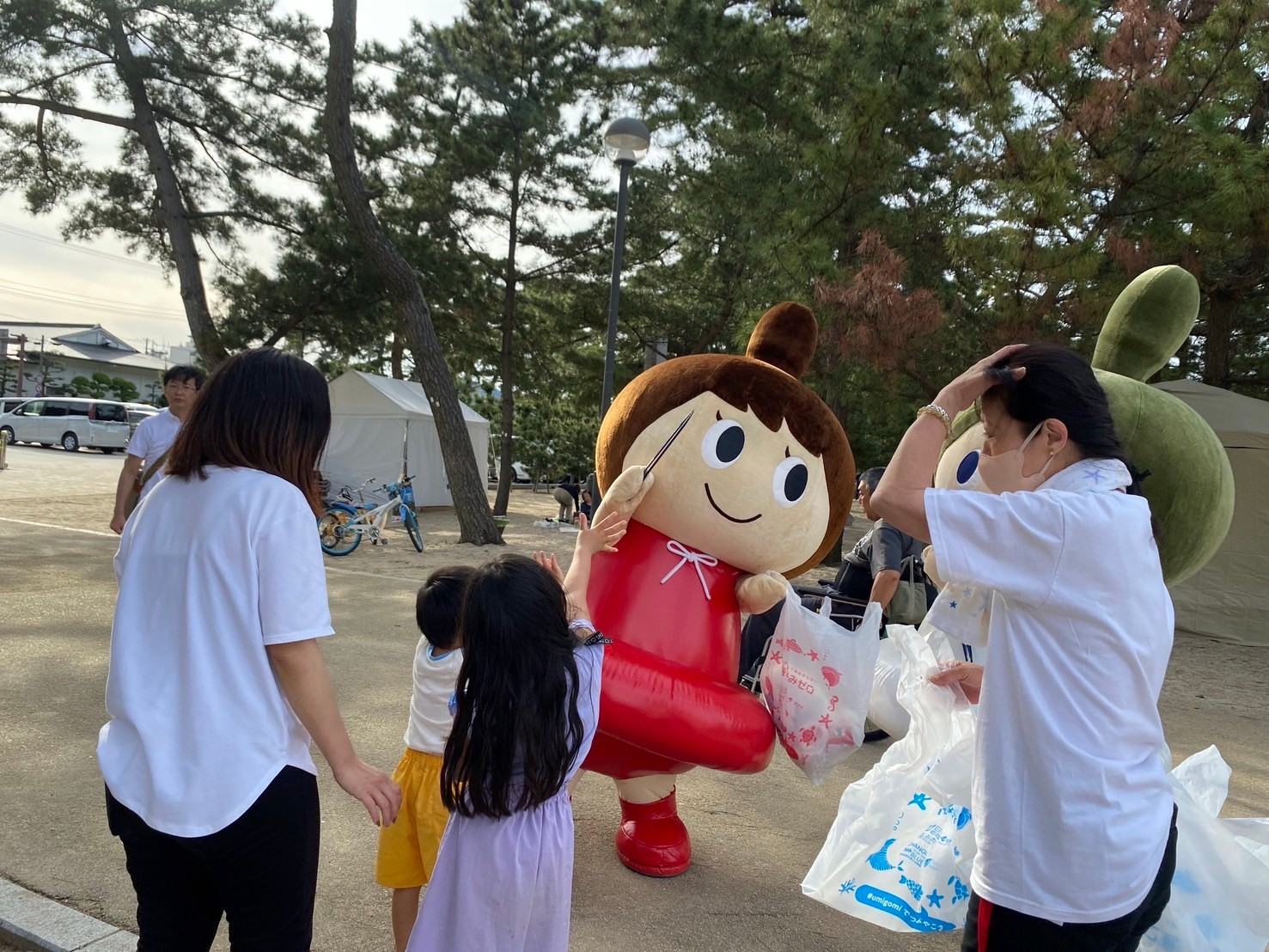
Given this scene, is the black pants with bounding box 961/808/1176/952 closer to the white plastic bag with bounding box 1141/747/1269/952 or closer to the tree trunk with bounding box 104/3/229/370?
the white plastic bag with bounding box 1141/747/1269/952

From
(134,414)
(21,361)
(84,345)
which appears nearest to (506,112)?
(134,414)

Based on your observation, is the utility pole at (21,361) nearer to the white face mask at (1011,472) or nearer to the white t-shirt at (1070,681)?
the white face mask at (1011,472)

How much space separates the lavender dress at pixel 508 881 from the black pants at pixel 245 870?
0.92 ft

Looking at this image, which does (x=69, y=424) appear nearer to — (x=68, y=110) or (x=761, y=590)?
(x=68, y=110)

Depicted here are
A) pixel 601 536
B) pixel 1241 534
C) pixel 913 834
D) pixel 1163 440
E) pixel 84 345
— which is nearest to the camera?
pixel 913 834

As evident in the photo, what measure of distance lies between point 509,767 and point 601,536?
1.16m

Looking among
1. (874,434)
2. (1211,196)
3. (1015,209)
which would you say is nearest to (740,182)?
(1015,209)

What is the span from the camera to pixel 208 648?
5.08 ft

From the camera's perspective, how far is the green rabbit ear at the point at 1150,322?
8.64ft

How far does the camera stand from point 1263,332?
38.0ft

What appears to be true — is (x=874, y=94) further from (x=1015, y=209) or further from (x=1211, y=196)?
(x=1211, y=196)

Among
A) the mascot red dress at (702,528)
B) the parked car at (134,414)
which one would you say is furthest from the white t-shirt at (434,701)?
the parked car at (134,414)

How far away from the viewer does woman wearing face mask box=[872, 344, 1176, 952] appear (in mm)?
1460

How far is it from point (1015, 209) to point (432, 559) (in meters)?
7.23
